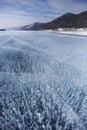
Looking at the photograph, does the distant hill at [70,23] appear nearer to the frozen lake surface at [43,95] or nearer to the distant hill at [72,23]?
the distant hill at [72,23]

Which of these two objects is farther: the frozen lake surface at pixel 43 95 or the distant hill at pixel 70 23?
the distant hill at pixel 70 23

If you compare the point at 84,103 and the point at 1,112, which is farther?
the point at 84,103

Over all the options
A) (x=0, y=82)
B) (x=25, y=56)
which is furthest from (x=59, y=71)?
(x=25, y=56)

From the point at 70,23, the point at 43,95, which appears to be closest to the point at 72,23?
the point at 70,23

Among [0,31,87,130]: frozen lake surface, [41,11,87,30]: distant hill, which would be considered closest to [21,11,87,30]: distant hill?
[41,11,87,30]: distant hill

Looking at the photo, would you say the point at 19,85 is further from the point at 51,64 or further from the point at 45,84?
the point at 51,64

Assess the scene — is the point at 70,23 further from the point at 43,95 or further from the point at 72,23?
the point at 43,95

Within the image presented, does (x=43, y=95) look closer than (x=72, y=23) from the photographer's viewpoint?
Yes

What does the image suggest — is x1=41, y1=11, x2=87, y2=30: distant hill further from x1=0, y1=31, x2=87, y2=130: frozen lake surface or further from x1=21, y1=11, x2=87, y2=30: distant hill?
x1=0, y1=31, x2=87, y2=130: frozen lake surface

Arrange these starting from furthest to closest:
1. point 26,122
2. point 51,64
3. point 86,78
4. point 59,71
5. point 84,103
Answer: point 51,64
point 59,71
point 86,78
point 84,103
point 26,122

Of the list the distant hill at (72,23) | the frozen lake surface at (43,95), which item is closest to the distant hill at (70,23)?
the distant hill at (72,23)

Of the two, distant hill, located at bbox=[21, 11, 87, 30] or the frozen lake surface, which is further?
distant hill, located at bbox=[21, 11, 87, 30]
